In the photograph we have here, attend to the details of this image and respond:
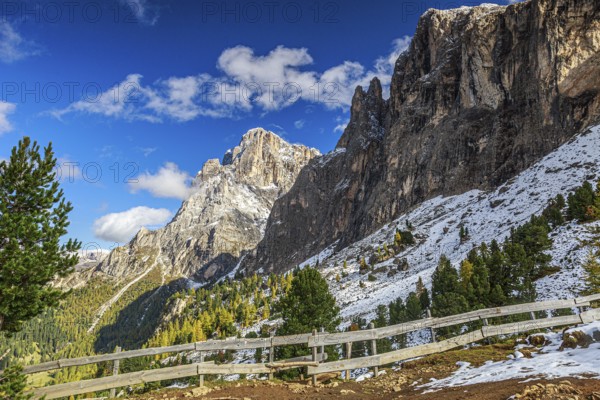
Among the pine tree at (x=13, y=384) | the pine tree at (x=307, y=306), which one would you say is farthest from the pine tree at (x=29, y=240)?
the pine tree at (x=307, y=306)

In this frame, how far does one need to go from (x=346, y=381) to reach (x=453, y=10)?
200 m

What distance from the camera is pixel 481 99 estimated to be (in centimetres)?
12419

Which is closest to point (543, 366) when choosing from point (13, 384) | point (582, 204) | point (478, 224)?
point (13, 384)

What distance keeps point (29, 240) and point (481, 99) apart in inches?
5401

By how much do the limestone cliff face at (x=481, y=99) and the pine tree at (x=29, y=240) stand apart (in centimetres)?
10442

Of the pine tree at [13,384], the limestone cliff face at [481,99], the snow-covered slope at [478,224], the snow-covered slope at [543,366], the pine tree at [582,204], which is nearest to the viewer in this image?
the snow-covered slope at [543,366]

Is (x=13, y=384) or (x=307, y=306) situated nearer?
(x=13, y=384)

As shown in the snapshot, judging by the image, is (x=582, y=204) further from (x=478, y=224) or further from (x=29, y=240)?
(x=29, y=240)

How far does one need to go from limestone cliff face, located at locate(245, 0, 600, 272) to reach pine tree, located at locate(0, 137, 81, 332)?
10442 centimetres

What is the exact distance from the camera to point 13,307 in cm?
1260

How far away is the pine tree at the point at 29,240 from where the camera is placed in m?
12.4

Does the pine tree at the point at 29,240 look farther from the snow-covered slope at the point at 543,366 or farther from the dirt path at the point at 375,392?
the snow-covered slope at the point at 543,366

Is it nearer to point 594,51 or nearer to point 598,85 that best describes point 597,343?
point 598,85

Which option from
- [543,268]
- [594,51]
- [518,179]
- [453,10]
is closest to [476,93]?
[594,51]
